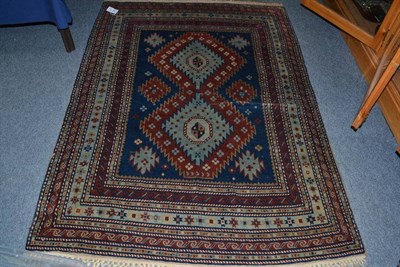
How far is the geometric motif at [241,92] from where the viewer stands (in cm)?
219

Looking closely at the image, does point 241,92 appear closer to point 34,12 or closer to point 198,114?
point 198,114

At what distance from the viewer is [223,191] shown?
180cm

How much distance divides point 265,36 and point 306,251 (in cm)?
150

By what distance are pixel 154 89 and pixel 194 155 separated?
0.52 meters

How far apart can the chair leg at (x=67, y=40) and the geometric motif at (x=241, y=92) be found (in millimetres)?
1040

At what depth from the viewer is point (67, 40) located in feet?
7.63

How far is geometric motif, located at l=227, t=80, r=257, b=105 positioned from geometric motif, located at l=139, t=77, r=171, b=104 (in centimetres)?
38

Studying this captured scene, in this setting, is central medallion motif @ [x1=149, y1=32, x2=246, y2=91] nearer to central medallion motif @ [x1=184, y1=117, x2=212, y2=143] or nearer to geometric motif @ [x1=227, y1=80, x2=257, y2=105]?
geometric motif @ [x1=227, y1=80, x2=257, y2=105]

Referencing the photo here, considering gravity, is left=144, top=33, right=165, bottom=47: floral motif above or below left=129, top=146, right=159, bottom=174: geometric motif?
above

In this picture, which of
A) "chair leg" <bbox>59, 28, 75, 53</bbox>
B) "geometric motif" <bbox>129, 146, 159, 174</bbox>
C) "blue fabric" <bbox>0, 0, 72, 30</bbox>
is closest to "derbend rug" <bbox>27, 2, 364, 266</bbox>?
"geometric motif" <bbox>129, 146, 159, 174</bbox>

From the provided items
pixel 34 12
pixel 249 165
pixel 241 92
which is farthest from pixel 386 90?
pixel 34 12

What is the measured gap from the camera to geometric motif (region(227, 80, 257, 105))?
86.3 inches

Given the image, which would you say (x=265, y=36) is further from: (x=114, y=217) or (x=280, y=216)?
(x=114, y=217)

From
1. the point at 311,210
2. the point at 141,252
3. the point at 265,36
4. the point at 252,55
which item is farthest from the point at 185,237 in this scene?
the point at 265,36
